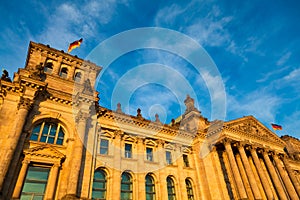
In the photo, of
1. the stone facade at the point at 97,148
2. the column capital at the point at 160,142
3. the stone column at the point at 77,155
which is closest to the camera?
the stone column at the point at 77,155

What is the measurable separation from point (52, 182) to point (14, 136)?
4.73 m

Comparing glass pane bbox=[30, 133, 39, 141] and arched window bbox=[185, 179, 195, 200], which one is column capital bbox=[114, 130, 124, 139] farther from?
arched window bbox=[185, 179, 195, 200]

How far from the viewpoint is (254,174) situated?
30703 mm

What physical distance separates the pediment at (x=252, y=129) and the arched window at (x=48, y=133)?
22127 millimetres

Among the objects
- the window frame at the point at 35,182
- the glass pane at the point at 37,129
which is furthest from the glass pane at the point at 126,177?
the glass pane at the point at 37,129

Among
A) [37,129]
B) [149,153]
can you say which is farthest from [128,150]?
[37,129]

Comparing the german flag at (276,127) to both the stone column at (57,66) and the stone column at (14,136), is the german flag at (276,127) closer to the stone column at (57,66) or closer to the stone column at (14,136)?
the stone column at (57,66)

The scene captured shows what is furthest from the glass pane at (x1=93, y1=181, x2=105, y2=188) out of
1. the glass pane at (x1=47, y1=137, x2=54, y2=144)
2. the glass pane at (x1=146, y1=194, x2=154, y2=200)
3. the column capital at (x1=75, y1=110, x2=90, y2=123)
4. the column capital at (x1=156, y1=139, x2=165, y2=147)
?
the column capital at (x1=156, y1=139, x2=165, y2=147)

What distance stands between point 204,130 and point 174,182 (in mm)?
9130

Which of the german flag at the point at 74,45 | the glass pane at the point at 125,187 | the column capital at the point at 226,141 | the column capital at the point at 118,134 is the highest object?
the german flag at the point at 74,45

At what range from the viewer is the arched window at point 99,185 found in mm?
18688

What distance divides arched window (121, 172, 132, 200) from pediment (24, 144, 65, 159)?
7058 mm

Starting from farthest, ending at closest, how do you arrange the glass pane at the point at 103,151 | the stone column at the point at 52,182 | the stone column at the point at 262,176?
the stone column at the point at 262,176 < the glass pane at the point at 103,151 < the stone column at the point at 52,182

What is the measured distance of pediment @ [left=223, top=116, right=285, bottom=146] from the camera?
30914 mm
